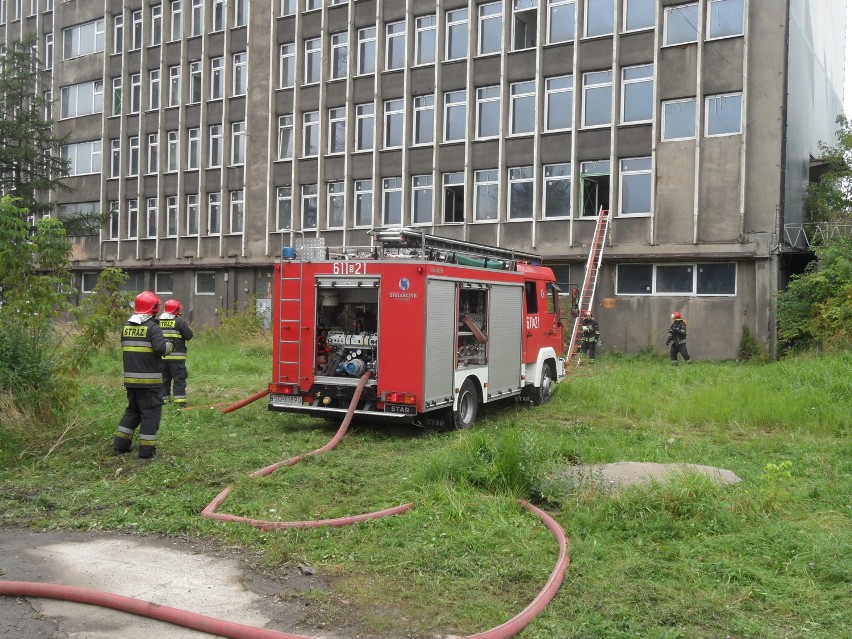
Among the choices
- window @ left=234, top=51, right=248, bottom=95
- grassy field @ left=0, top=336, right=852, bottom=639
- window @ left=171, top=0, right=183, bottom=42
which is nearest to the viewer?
grassy field @ left=0, top=336, right=852, bottom=639

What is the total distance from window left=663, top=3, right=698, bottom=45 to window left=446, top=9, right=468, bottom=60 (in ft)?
22.5

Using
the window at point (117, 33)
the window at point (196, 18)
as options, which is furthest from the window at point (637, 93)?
the window at point (117, 33)

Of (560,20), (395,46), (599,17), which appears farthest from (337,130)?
(599,17)

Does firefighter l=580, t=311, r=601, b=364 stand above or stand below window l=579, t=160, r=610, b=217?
below

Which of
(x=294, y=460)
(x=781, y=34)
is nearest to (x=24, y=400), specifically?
(x=294, y=460)

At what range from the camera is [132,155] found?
122ft

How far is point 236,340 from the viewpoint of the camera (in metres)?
29.2

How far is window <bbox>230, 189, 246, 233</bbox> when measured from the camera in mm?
33406

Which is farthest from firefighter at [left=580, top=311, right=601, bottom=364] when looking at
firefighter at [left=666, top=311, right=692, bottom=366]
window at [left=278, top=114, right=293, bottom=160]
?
window at [left=278, top=114, right=293, bottom=160]

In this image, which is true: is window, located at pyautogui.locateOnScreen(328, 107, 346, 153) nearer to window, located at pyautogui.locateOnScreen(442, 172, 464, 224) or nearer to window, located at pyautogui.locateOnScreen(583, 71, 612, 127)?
window, located at pyautogui.locateOnScreen(442, 172, 464, 224)

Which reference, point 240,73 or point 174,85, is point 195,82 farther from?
point 240,73

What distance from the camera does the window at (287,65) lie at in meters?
32.1

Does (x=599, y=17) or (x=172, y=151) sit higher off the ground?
(x=599, y=17)

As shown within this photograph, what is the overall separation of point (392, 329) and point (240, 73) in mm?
26325
